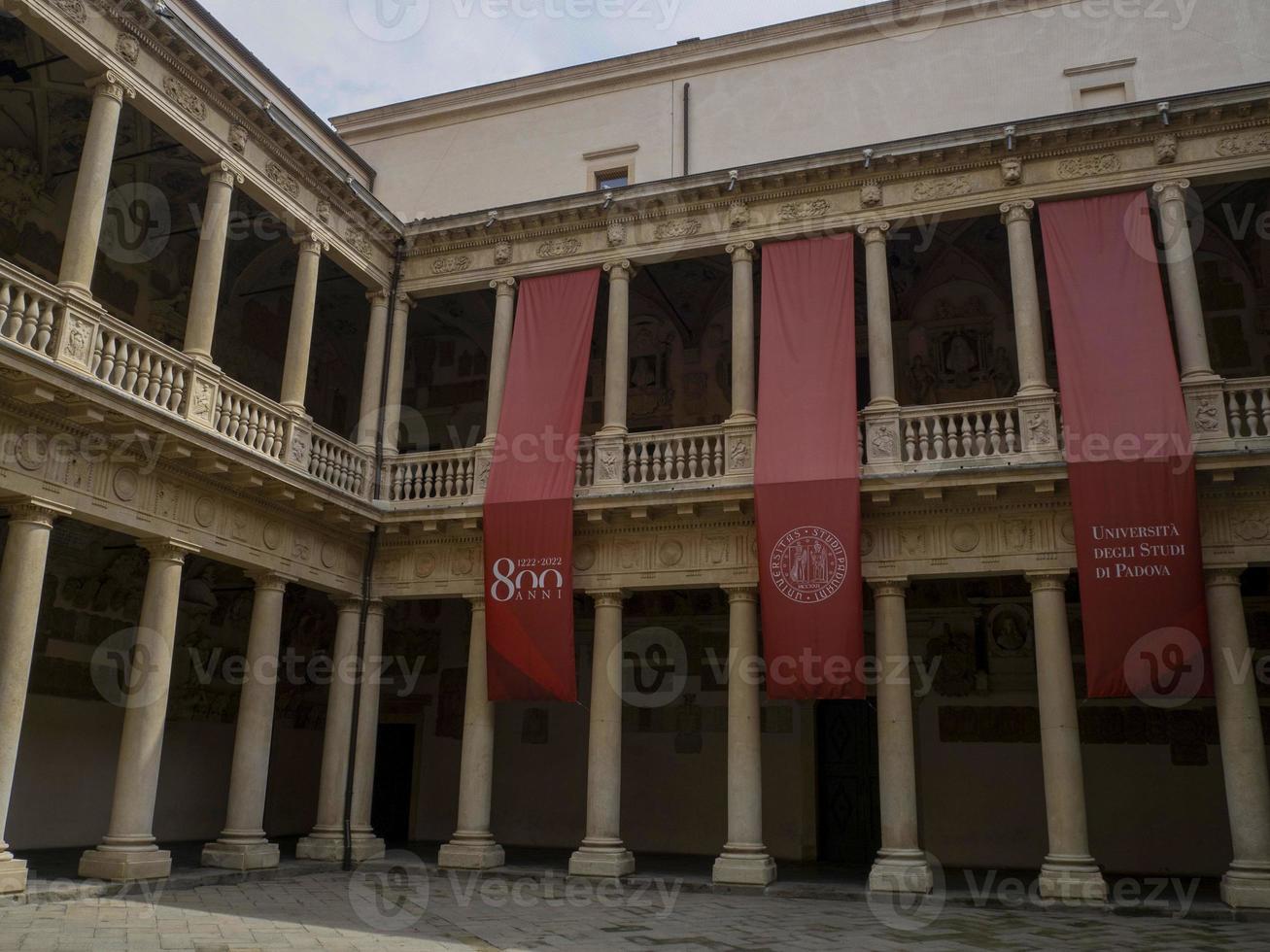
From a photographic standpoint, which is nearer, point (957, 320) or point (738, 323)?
point (738, 323)

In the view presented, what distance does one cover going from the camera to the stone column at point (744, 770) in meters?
13.5

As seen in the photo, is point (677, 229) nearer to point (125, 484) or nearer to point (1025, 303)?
point (1025, 303)

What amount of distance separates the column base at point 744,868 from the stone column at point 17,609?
770 cm

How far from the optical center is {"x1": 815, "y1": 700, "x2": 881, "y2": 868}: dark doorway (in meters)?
17.2

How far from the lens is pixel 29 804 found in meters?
14.4

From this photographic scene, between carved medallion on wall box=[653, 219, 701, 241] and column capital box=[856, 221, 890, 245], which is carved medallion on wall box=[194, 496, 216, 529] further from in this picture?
column capital box=[856, 221, 890, 245]

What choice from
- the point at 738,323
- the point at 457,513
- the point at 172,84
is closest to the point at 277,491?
the point at 457,513

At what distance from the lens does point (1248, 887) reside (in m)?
11.6

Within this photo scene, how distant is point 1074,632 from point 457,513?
9.54m

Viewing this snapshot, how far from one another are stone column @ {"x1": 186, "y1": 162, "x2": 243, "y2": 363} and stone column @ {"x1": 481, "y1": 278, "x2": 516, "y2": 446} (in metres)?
4.21

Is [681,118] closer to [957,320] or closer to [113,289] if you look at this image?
[957,320]

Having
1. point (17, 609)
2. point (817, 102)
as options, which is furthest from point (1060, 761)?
point (17, 609)

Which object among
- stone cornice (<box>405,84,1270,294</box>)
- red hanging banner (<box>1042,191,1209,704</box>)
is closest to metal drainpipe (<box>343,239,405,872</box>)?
stone cornice (<box>405,84,1270,294</box>)

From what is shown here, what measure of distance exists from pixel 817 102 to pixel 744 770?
35.6ft
